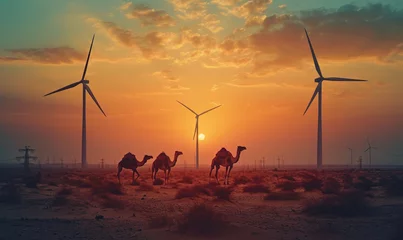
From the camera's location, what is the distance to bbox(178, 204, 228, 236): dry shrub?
55.5ft

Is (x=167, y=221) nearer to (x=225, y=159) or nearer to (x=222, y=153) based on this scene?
(x=225, y=159)

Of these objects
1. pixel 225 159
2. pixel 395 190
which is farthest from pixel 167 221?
pixel 225 159

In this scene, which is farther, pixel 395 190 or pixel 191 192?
pixel 395 190

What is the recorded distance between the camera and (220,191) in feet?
90.9

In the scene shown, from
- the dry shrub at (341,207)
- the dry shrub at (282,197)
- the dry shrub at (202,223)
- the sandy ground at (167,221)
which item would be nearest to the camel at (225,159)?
the dry shrub at (282,197)

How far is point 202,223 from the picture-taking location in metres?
17.1

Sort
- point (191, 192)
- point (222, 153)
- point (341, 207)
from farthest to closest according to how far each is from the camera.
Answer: point (222, 153) → point (191, 192) → point (341, 207)

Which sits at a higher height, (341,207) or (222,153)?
(222,153)

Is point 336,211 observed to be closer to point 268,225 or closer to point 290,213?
point 290,213

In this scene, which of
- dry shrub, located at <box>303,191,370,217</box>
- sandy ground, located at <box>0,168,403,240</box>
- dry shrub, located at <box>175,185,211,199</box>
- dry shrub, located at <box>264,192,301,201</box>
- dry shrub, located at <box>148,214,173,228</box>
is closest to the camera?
sandy ground, located at <box>0,168,403,240</box>

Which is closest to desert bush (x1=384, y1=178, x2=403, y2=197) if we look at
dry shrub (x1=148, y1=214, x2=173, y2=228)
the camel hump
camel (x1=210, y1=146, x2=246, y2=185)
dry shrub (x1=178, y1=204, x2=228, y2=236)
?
camel (x1=210, y1=146, x2=246, y2=185)

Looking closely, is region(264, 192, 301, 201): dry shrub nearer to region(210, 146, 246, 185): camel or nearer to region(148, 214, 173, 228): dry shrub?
region(148, 214, 173, 228): dry shrub

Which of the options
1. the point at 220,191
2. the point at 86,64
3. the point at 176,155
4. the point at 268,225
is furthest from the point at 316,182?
the point at 86,64

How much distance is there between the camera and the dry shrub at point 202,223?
55.5 ft
